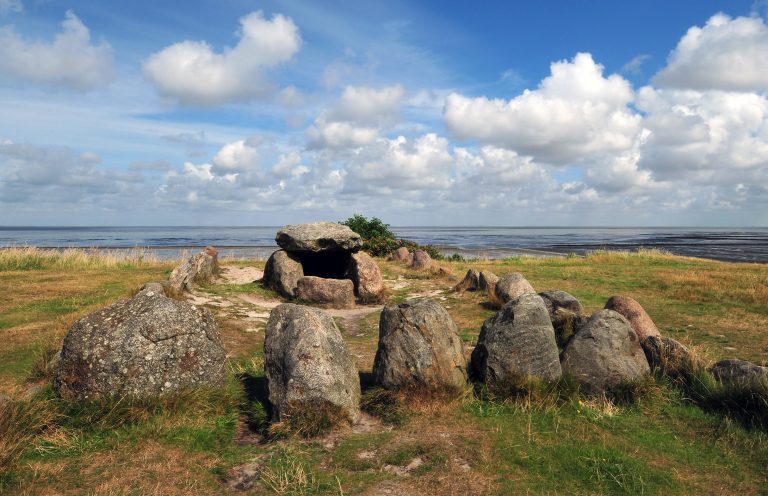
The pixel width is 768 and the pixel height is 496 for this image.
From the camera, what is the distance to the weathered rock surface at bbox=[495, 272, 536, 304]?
57.6 ft

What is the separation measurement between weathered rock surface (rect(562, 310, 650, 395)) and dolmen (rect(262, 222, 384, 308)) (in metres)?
10.2

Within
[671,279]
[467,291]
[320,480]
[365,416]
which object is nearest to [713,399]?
[365,416]

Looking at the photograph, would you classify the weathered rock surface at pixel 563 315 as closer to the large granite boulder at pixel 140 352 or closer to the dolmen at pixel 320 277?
the dolmen at pixel 320 277

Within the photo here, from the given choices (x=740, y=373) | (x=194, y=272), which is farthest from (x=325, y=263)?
(x=740, y=373)

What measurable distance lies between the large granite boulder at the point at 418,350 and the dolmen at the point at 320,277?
29.8 feet

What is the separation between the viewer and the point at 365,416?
8430mm

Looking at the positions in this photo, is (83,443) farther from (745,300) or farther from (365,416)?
(745,300)

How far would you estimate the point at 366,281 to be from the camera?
63.8 ft

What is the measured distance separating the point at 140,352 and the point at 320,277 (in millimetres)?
12113

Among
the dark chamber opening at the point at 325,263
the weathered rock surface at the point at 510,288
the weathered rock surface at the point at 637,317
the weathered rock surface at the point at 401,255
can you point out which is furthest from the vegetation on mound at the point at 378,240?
the weathered rock surface at the point at 637,317

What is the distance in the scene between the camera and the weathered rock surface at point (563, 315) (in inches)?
476

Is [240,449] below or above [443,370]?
below

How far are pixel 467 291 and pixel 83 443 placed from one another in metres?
15.1

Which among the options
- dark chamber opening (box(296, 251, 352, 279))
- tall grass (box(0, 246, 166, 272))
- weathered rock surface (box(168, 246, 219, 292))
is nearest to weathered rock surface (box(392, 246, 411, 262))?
dark chamber opening (box(296, 251, 352, 279))
